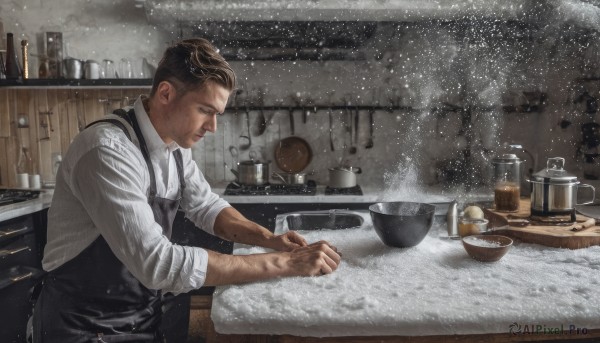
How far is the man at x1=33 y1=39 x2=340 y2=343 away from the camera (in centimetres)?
142

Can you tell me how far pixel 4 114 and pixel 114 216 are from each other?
11.0 feet

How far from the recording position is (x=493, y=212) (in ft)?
7.70

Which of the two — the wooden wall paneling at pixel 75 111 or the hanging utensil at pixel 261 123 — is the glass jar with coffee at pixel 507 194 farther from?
the wooden wall paneling at pixel 75 111

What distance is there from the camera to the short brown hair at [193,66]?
1583 mm

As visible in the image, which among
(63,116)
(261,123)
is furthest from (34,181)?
(261,123)

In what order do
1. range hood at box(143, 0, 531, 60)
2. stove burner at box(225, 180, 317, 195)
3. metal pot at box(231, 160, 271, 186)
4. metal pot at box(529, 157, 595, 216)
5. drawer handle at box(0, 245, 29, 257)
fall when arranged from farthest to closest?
metal pot at box(231, 160, 271, 186) → stove burner at box(225, 180, 317, 195) → range hood at box(143, 0, 531, 60) → drawer handle at box(0, 245, 29, 257) → metal pot at box(529, 157, 595, 216)

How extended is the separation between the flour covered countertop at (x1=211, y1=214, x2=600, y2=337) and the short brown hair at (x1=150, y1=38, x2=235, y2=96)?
2.08 ft

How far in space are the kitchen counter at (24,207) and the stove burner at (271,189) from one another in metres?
1.19

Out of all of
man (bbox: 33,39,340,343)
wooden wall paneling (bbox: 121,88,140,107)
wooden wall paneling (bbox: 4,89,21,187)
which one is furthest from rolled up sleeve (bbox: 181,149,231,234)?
wooden wall paneling (bbox: 4,89,21,187)

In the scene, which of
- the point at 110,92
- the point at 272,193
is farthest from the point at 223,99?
the point at 110,92

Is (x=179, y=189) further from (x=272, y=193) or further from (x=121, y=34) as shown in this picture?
(x=121, y=34)

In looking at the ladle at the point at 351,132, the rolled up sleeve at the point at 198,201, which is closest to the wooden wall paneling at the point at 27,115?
the ladle at the point at 351,132

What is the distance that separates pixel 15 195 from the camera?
3.42 m

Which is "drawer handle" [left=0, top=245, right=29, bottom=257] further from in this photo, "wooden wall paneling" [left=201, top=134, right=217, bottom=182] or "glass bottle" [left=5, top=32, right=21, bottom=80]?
"wooden wall paneling" [left=201, top=134, right=217, bottom=182]
